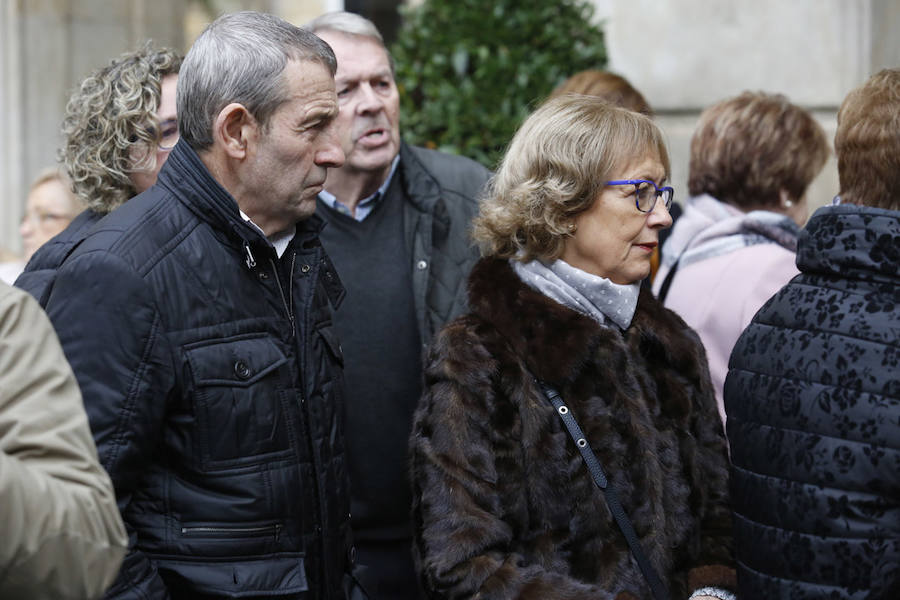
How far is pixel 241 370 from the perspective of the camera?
2631mm

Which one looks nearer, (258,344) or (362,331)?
(258,344)

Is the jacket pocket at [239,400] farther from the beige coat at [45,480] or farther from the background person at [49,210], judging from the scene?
the background person at [49,210]

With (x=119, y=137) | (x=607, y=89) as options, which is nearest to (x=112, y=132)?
(x=119, y=137)

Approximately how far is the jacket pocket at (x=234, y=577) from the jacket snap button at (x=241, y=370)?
0.38m

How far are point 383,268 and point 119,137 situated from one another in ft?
2.92

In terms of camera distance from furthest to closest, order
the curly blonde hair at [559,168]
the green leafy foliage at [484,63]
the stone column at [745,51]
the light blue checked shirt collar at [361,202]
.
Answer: the stone column at [745,51], the green leafy foliage at [484,63], the light blue checked shirt collar at [361,202], the curly blonde hair at [559,168]

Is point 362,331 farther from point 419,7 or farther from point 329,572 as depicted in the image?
point 419,7

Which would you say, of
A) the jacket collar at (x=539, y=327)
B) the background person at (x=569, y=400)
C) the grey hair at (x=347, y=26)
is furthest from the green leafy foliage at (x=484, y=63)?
the jacket collar at (x=539, y=327)

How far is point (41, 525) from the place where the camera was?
1.75 meters

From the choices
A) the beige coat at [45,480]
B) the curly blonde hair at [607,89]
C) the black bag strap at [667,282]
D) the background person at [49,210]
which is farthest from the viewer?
the background person at [49,210]

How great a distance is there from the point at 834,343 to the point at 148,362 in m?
1.32

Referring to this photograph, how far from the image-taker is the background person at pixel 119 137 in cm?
337

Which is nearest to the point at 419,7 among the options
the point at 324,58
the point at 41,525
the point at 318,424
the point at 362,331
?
the point at 362,331

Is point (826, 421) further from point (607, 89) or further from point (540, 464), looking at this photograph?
point (607, 89)
